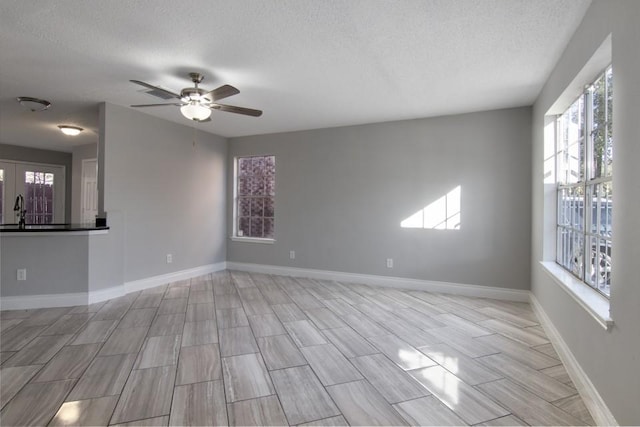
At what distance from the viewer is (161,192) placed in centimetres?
484

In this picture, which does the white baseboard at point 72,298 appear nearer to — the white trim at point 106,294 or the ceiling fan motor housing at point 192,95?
the white trim at point 106,294

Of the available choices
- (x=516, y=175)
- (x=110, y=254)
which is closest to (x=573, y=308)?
(x=516, y=175)

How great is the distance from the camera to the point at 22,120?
16.6 feet

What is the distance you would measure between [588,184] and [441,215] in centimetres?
219

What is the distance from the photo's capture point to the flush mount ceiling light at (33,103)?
3873mm

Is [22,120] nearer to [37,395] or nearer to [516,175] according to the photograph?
[37,395]

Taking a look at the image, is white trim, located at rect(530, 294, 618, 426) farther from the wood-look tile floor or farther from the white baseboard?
the white baseboard

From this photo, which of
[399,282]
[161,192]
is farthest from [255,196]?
[399,282]

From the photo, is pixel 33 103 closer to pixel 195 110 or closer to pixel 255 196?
pixel 195 110

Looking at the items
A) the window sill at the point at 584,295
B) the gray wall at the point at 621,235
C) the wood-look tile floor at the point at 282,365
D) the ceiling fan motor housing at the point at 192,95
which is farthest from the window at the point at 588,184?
the ceiling fan motor housing at the point at 192,95

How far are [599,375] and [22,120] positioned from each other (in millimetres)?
7348

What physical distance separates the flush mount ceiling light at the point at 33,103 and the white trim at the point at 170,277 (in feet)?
8.01

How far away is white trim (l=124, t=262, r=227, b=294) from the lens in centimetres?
446

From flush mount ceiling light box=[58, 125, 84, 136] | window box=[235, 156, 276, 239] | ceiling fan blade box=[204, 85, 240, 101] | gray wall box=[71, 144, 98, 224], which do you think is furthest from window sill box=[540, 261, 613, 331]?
gray wall box=[71, 144, 98, 224]
